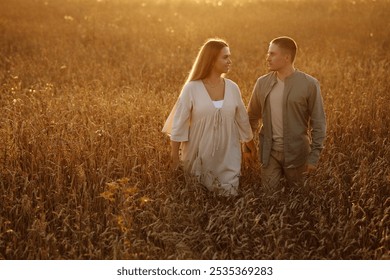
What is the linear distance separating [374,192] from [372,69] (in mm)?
5032

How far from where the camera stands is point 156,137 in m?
5.62

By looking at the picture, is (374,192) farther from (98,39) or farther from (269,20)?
(269,20)

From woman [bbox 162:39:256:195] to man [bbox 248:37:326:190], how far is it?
8.9 inches

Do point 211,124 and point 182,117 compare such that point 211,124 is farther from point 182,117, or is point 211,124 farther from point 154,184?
point 154,184

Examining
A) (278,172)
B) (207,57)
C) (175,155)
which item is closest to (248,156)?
(278,172)

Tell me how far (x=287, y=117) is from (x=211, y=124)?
66cm

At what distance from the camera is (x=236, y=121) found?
16.3 feet

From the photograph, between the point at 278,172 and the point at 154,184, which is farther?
the point at 278,172

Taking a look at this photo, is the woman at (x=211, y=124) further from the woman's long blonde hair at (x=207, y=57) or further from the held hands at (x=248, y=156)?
the held hands at (x=248, y=156)

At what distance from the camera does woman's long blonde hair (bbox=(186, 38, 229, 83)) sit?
186 inches

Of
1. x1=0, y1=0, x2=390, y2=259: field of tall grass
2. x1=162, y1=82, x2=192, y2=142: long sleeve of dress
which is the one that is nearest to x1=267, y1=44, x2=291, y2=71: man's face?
x1=162, y1=82, x2=192, y2=142: long sleeve of dress

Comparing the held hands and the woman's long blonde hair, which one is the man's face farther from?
the held hands

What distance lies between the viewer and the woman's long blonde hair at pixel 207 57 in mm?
4715

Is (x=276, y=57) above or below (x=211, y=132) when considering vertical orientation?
above
